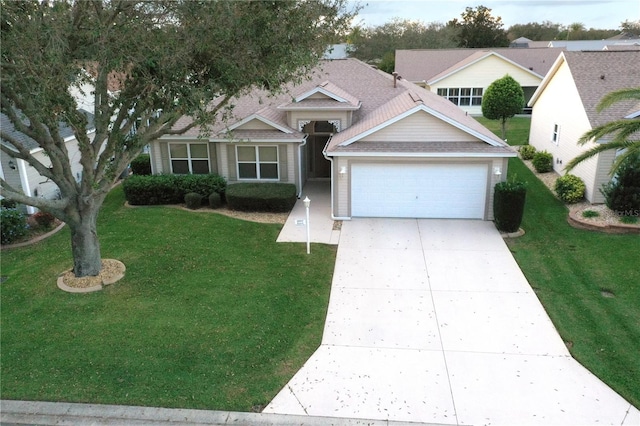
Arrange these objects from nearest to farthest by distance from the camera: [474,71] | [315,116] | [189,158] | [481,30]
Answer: [315,116] → [189,158] → [474,71] → [481,30]

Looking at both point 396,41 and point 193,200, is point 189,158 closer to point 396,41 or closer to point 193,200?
Result: point 193,200

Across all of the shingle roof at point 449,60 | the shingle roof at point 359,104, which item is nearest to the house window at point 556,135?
the shingle roof at point 359,104

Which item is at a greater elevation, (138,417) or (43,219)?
(43,219)

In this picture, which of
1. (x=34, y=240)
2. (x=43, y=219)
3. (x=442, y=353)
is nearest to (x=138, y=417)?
(x=442, y=353)

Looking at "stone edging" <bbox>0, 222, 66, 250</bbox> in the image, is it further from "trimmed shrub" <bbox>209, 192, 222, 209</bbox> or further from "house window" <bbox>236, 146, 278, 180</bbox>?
"house window" <bbox>236, 146, 278, 180</bbox>

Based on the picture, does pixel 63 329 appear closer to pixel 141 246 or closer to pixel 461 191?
pixel 141 246

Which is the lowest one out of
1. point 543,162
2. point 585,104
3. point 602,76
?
point 543,162

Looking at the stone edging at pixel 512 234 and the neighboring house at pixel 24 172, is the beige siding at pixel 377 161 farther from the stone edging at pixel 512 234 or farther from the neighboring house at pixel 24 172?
the neighboring house at pixel 24 172
